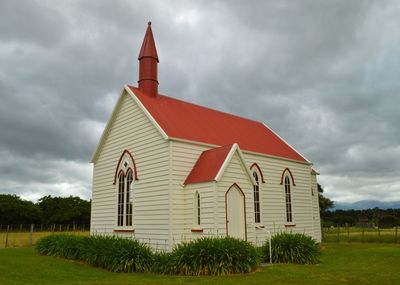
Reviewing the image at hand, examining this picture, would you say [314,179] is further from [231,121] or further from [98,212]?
[98,212]

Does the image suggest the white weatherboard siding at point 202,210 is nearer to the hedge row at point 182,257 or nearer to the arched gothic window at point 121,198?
the hedge row at point 182,257

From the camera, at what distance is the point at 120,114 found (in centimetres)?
2148

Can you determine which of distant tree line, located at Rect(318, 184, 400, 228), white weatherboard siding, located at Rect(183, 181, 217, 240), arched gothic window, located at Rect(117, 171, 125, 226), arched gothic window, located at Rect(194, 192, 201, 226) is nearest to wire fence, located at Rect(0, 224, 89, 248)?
arched gothic window, located at Rect(117, 171, 125, 226)

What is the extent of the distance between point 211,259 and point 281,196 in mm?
10826

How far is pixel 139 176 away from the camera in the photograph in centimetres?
1906

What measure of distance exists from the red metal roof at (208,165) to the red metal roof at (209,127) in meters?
1.24

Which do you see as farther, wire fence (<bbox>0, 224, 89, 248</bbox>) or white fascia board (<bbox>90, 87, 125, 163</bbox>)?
wire fence (<bbox>0, 224, 89, 248</bbox>)

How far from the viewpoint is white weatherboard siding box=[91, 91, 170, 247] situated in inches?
683

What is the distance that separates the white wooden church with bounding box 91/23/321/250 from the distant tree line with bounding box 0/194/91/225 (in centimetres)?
3914

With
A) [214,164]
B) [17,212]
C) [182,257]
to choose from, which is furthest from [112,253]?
[17,212]

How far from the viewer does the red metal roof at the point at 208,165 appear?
646 inches

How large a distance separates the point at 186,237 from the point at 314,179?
572 inches

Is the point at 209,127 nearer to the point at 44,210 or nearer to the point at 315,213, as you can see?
the point at 315,213

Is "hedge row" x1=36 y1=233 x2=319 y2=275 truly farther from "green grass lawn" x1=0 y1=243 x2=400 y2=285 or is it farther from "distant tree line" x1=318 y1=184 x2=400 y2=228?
"distant tree line" x1=318 y1=184 x2=400 y2=228
